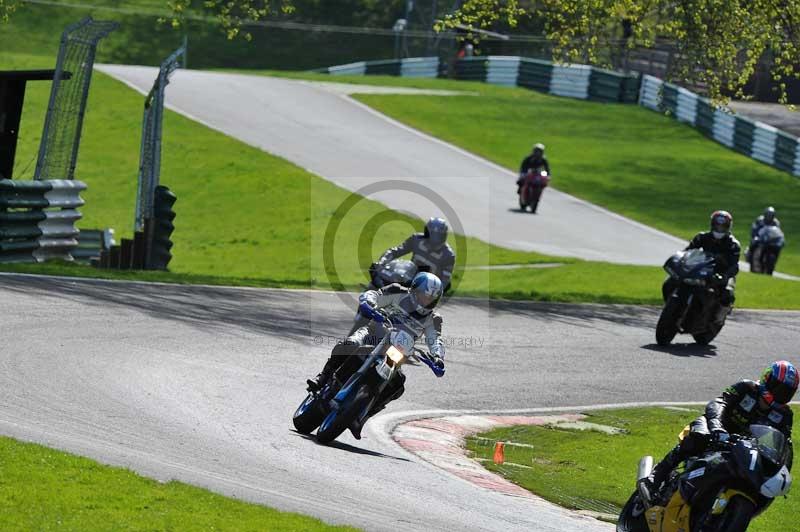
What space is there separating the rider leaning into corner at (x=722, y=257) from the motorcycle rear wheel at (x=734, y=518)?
1027 centimetres

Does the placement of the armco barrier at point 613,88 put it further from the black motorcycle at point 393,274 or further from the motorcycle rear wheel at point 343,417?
the motorcycle rear wheel at point 343,417

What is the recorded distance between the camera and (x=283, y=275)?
26250 mm

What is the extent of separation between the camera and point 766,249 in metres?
30.1

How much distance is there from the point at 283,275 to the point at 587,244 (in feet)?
27.7

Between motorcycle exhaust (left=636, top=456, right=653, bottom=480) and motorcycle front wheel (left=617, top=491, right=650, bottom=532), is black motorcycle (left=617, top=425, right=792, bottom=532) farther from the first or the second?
motorcycle exhaust (left=636, top=456, right=653, bottom=480)

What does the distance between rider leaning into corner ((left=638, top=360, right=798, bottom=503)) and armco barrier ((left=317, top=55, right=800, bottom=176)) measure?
36559 mm

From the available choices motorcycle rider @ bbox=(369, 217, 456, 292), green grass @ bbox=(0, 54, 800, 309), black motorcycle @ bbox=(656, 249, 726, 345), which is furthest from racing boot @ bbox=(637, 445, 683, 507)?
green grass @ bbox=(0, 54, 800, 309)

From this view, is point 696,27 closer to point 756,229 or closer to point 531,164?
point 756,229

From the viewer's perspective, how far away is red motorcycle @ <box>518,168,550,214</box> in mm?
33719

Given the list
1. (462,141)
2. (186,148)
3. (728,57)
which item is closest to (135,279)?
(728,57)

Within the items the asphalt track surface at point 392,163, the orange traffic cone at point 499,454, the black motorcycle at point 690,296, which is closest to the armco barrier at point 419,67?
the asphalt track surface at point 392,163

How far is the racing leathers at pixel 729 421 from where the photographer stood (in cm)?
898

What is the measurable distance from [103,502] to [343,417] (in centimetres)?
315

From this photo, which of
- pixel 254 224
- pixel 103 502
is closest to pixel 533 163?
pixel 254 224
